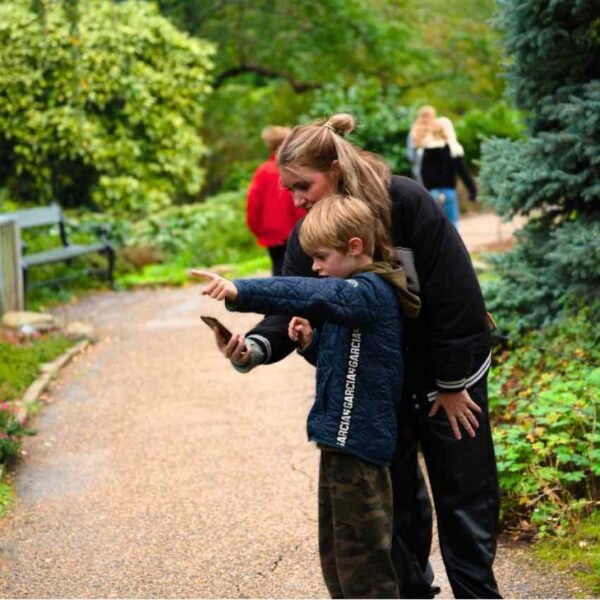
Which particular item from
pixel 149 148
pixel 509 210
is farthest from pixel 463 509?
pixel 149 148

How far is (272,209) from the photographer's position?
876 cm

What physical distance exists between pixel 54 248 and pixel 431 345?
11.6 m

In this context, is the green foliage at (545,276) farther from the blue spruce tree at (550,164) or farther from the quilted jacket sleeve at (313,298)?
the quilted jacket sleeve at (313,298)

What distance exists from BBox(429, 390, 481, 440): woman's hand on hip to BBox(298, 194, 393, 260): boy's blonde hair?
0.53 metres

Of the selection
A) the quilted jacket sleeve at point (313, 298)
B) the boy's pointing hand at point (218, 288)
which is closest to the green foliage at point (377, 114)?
the quilted jacket sleeve at point (313, 298)

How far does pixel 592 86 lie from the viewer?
19.5 feet

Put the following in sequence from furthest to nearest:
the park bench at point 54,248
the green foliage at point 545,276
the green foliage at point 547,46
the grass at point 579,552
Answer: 1. the park bench at point 54,248
2. the green foliage at point 547,46
3. the green foliage at point 545,276
4. the grass at point 579,552

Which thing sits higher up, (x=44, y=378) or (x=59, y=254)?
(x=59, y=254)

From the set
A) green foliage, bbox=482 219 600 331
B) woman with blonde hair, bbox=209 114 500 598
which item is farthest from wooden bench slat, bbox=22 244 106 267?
woman with blonde hair, bbox=209 114 500 598

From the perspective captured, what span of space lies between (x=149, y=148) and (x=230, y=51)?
541cm

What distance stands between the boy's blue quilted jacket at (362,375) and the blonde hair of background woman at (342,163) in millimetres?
241

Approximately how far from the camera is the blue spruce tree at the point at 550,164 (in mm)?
6023

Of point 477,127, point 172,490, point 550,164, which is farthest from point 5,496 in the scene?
point 477,127

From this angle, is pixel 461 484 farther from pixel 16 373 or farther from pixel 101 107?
pixel 101 107
